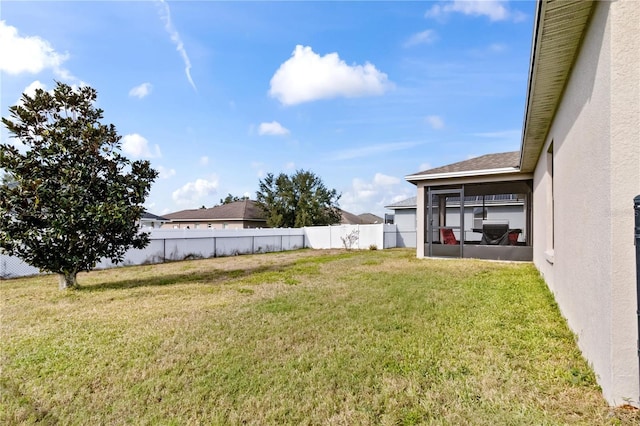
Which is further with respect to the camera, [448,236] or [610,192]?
[448,236]

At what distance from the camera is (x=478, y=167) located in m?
12.3

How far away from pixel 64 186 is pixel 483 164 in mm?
12824

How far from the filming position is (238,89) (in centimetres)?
1250

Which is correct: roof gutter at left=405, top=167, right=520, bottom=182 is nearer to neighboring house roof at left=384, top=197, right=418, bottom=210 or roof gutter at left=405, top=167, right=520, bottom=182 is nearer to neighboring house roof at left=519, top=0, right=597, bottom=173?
neighboring house roof at left=519, top=0, right=597, bottom=173

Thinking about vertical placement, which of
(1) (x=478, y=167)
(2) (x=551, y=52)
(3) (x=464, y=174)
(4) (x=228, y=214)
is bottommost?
(4) (x=228, y=214)

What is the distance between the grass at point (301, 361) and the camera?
2504mm

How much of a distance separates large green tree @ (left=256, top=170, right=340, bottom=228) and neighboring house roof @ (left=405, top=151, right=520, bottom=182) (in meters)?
18.0

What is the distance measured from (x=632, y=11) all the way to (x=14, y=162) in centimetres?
957

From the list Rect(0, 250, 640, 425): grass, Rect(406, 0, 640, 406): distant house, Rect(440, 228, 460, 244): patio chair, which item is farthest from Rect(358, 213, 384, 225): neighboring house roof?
Rect(406, 0, 640, 406): distant house

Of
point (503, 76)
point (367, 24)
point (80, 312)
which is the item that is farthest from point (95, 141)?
point (503, 76)

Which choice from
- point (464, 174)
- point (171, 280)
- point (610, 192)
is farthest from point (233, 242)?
point (610, 192)

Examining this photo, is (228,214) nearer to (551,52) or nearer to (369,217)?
(369,217)

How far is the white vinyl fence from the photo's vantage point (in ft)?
44.4

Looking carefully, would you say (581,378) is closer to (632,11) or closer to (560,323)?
(560,323)
